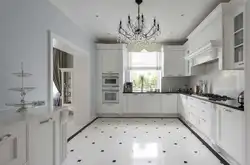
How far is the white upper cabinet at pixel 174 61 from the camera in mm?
7457

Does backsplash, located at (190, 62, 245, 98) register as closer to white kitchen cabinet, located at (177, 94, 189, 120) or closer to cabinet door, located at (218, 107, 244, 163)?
cabinet door, located at (218, 107, 244, 163)

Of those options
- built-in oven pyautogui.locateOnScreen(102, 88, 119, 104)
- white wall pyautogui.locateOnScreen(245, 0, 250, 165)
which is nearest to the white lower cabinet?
built-in oven pyautogui.locateOnScreen(102, 88, 119, 104)

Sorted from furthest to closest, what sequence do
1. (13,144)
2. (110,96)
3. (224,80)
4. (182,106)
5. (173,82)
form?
(173,82)
(110,96)
(182,106)
(224,80)
(13,144)

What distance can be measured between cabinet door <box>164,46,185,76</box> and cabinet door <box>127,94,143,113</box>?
4.45 feet

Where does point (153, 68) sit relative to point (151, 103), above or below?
above

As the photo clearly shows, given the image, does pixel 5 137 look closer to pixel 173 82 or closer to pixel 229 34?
pixel 229 34

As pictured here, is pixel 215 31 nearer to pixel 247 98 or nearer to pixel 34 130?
pixel 247 98

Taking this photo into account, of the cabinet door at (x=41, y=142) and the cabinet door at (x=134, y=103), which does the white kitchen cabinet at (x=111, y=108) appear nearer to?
the cabinet door at (x=134, y=103)

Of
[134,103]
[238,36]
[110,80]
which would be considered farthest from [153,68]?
[238,36]

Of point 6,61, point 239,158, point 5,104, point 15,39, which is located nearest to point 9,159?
point 5,104

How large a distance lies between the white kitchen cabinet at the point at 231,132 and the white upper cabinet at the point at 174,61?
13.1 feet

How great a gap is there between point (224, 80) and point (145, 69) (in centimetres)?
401

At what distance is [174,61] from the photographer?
749cm

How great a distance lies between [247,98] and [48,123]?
7.80 ft
